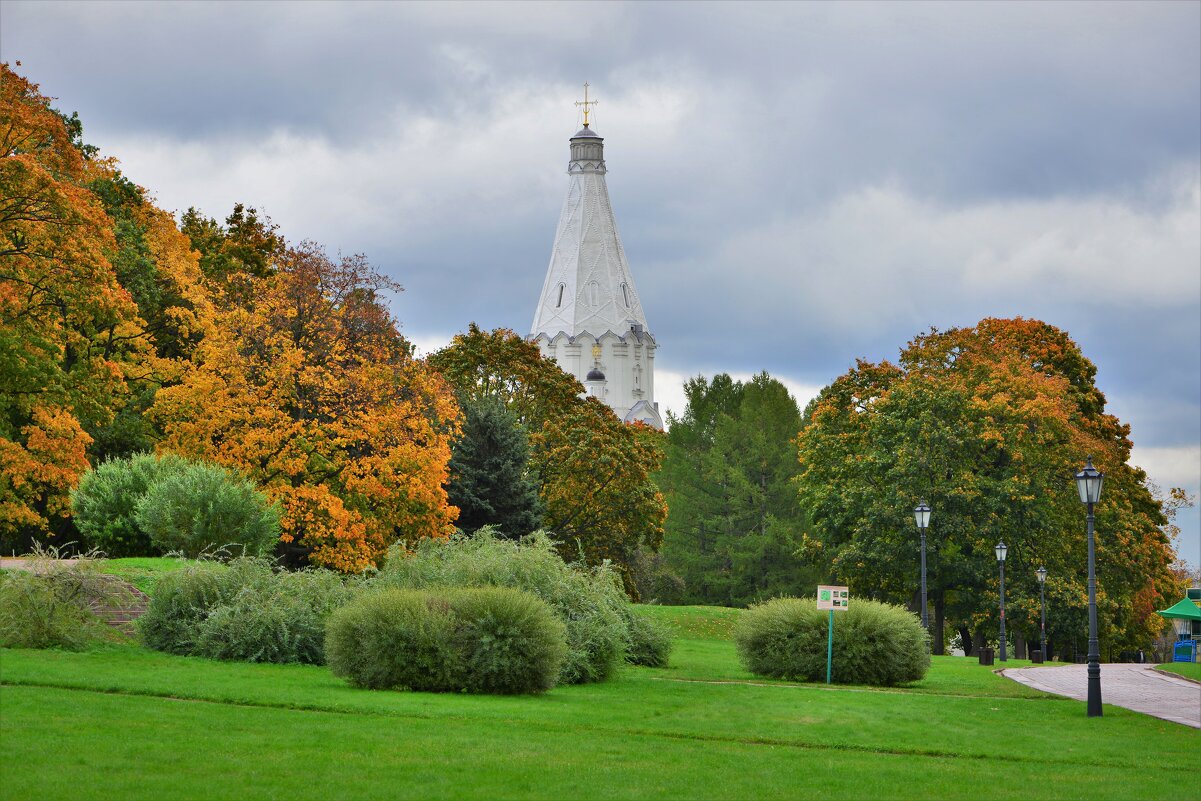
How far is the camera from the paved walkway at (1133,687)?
24458 millimetres

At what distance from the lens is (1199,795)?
1460 cm

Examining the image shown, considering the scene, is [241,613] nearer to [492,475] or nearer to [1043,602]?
[492,475]

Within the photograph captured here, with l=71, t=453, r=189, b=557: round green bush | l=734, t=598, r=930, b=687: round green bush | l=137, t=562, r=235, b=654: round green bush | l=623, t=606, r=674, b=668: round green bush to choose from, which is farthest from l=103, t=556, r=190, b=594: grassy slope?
l=734, t=598, r=930, b=687: round green bush

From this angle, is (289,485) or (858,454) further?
(858,454)

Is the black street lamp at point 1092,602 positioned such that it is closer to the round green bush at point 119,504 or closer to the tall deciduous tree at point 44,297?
the round green bush at point 119,504

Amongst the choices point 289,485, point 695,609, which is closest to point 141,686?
point 289,485

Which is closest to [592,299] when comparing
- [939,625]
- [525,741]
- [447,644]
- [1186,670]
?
[939,625]

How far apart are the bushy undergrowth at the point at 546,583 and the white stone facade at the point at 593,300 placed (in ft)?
452

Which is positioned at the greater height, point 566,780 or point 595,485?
point 595,485

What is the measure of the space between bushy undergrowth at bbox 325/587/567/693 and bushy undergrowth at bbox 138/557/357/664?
3341 millimetres

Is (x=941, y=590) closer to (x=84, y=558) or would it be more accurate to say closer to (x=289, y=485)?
(x=289, y=485)

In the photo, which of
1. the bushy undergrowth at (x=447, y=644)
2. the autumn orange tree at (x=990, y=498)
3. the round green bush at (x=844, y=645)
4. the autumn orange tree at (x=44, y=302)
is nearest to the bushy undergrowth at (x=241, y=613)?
the bushy undergrowth at (x=447, y=644)

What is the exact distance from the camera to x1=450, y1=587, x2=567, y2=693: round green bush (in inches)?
848

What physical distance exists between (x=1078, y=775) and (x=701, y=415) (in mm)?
89988
